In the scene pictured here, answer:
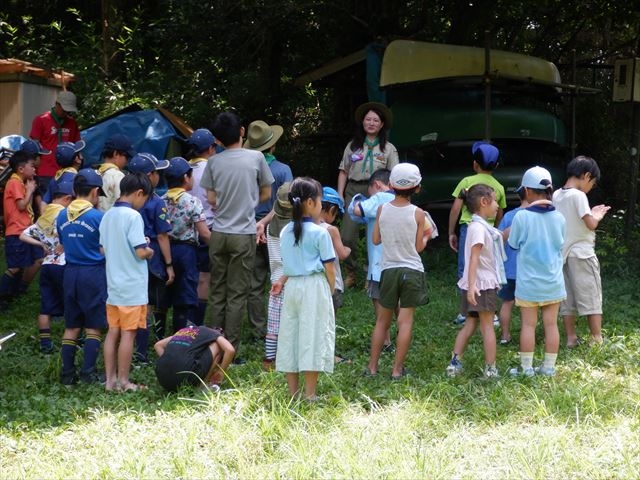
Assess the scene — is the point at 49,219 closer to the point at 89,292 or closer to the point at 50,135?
the point at 89,292

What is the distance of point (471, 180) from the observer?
810 centimetres

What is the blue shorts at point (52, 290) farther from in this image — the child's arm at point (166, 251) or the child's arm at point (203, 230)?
the child's arm at point (203, 230)

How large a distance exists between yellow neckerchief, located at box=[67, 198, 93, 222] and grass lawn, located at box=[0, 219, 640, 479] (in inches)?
44.4

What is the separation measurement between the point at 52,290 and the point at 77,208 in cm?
93

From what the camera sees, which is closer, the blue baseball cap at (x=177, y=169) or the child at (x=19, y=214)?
the blue baseball cap at (x=177, y=169)

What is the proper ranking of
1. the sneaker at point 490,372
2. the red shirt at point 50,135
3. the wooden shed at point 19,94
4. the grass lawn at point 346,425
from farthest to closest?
the wooden shed at point 19,94
the red shirt at point 50,135
the sneaker at point 490,372
the grass lawn at point 346,425

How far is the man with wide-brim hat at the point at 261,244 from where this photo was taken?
25.6 feet

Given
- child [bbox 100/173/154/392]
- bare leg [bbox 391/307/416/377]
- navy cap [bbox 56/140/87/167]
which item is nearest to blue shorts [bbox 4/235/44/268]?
A: navy cap [bbox 56/140/87/167]

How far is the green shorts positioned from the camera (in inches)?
257

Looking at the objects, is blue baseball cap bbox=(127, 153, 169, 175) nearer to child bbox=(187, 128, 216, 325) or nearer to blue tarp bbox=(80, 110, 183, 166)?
child bbox=(187, 128, 216, 325)

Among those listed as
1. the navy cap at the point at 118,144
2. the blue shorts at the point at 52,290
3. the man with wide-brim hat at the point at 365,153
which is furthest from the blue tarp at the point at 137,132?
the blue shorts at the point at 52,290

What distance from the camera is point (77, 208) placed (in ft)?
22.2

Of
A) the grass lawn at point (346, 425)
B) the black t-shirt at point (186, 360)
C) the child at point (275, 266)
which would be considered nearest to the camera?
the grass lawn at point (346, 425)

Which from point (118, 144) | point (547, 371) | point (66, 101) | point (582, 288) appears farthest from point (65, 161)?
point (582, 288)
